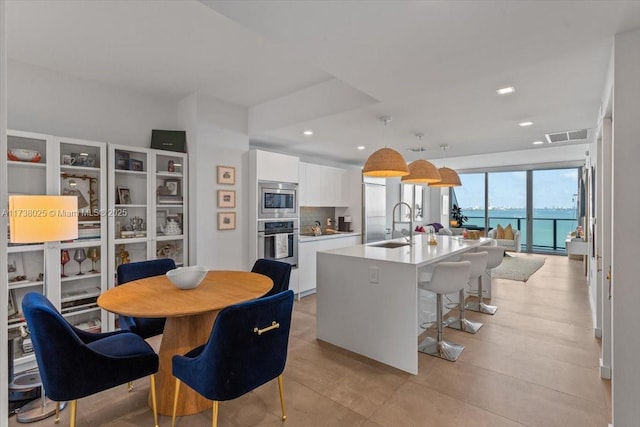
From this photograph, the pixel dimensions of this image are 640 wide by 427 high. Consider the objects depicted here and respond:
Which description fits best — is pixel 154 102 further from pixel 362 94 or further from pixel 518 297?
pixel 518 297

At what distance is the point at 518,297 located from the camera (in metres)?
4.79

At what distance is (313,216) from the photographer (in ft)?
20.5

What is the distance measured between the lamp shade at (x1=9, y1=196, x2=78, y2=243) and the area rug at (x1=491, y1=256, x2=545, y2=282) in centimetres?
648

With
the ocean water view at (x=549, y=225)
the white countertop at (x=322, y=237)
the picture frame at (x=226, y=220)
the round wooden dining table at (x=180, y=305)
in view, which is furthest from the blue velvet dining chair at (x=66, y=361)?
the ocean water view at (x=549, y=225)

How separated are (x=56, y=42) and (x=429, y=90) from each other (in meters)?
3.08

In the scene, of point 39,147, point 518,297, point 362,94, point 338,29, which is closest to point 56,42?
point 39,147

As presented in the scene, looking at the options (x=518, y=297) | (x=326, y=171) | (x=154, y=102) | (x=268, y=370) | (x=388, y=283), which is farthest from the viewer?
(x=326, y=171)

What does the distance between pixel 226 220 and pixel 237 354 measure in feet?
8.39

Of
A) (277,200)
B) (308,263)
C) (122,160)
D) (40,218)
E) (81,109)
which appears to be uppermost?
(81,109)

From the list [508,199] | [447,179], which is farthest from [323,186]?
[508,199]

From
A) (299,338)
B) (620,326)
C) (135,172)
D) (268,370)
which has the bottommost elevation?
(299,338)

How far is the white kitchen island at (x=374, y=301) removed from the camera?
266cm

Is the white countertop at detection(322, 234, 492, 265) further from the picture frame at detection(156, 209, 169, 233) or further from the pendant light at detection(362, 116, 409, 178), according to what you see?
the picture frame at detection(156, 209, 169, 233)

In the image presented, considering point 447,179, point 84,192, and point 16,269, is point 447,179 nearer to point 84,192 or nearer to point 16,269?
point 84,192
